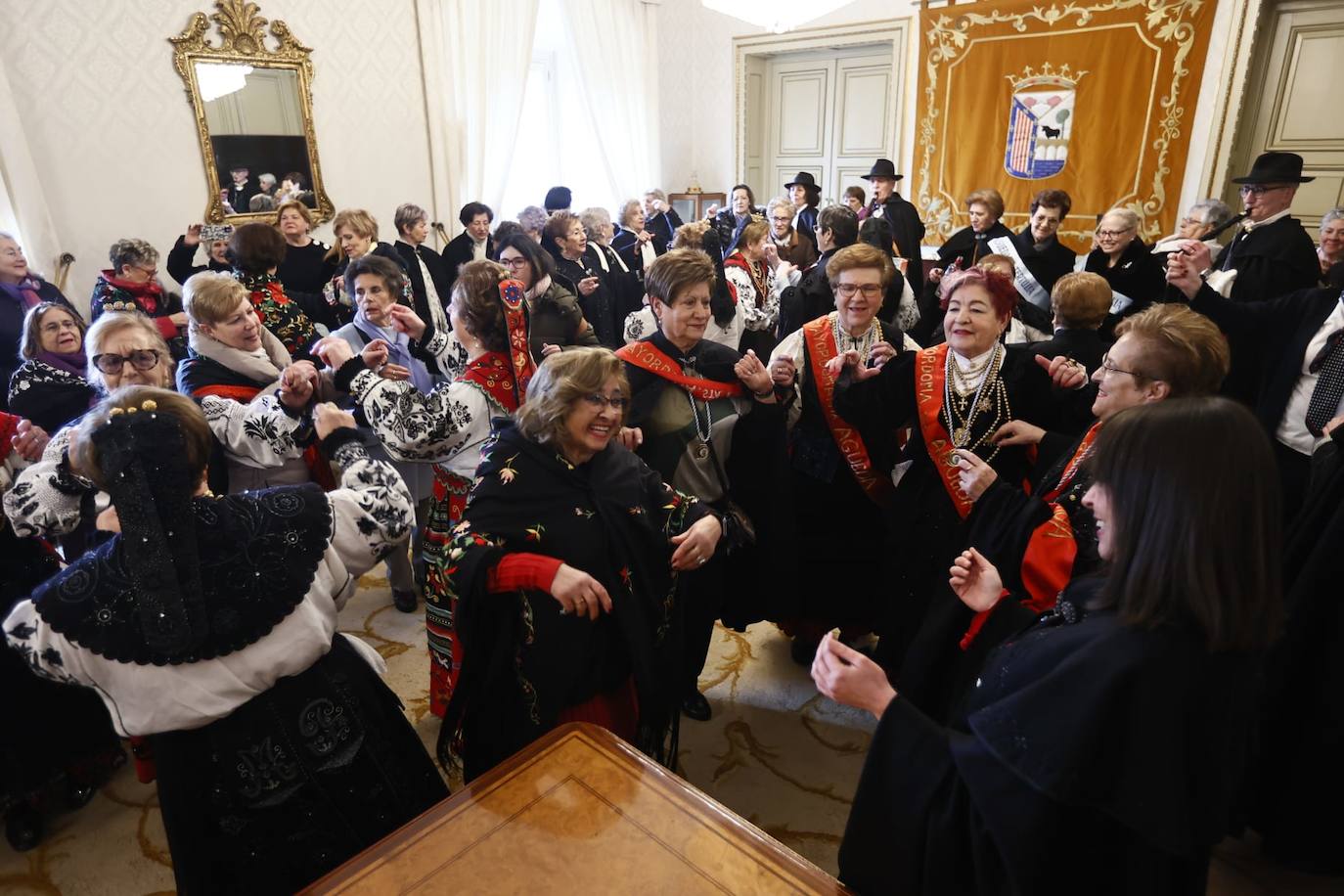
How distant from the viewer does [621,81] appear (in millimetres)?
8273

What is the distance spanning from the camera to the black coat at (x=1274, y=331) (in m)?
2.59

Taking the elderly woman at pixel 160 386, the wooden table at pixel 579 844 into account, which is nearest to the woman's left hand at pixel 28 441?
the elderly woman at pixel 160 386

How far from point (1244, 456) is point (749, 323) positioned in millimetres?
3300

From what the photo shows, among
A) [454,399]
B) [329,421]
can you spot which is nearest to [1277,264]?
[454,399]

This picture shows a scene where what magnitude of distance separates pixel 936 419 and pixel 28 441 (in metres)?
2.67

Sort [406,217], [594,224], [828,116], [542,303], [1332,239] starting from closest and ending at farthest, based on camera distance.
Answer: [542,303] → [1332,239] → [406,217] → [594,224] → [828,116]

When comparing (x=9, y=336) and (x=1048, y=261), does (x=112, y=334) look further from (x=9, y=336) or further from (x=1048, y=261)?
(x=1048, y=261)

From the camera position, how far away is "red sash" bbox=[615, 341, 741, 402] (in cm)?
240

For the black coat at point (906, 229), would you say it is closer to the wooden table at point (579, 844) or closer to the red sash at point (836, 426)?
the red sash at point (836, 426)

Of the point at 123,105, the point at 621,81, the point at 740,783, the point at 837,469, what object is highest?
the point at 621,81

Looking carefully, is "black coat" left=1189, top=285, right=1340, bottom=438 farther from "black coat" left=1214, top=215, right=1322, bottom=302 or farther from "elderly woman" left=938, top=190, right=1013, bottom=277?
"elderly woman" left=938, top=190, right=1013, bottom=277

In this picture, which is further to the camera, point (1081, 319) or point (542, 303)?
point (542, 303)

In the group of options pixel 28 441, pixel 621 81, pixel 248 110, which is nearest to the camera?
pixel 28 441

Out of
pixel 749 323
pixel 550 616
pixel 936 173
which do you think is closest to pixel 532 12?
pixel 936 173
